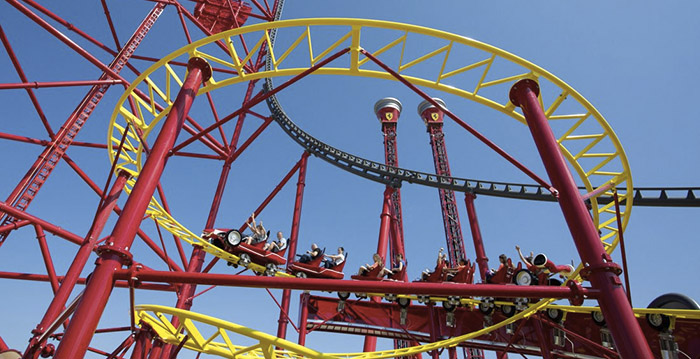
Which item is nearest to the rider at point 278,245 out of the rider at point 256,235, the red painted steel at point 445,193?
the rider at point 256,235

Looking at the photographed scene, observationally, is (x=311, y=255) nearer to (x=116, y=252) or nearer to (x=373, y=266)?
(x=373, y=266)

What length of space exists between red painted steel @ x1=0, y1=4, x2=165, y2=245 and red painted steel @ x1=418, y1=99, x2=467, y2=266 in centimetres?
1041

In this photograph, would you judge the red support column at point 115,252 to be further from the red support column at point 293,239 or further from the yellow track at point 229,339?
the red support column at point 293,239

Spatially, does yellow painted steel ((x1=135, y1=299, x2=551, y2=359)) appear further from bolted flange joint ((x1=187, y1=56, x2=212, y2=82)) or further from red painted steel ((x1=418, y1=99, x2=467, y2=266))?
red painted steel ((x1=418, y1=99, x2=467, y2=266))

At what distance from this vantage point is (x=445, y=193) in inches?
762

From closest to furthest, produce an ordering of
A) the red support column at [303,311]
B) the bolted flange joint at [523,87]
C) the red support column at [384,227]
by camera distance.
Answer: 1. the bolted flange joint at [523,87]
2. the red support column at [303,311]
3. the red support column at [384,227]

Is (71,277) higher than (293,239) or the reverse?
the reverse

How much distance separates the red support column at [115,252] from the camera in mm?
3357

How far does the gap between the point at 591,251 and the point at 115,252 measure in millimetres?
4025

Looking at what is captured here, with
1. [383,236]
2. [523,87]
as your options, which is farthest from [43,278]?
[523,87]

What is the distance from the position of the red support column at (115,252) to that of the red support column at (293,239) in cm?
594

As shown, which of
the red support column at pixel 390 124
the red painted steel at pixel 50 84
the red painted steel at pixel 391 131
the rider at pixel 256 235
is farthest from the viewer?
the red support column at pixel 390 124

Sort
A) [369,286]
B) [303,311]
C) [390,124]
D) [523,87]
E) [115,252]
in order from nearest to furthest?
[369,286] → [115,252] → [523,87] → [303,311] → [390,124]

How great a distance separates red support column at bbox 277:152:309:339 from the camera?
978 centimetres
